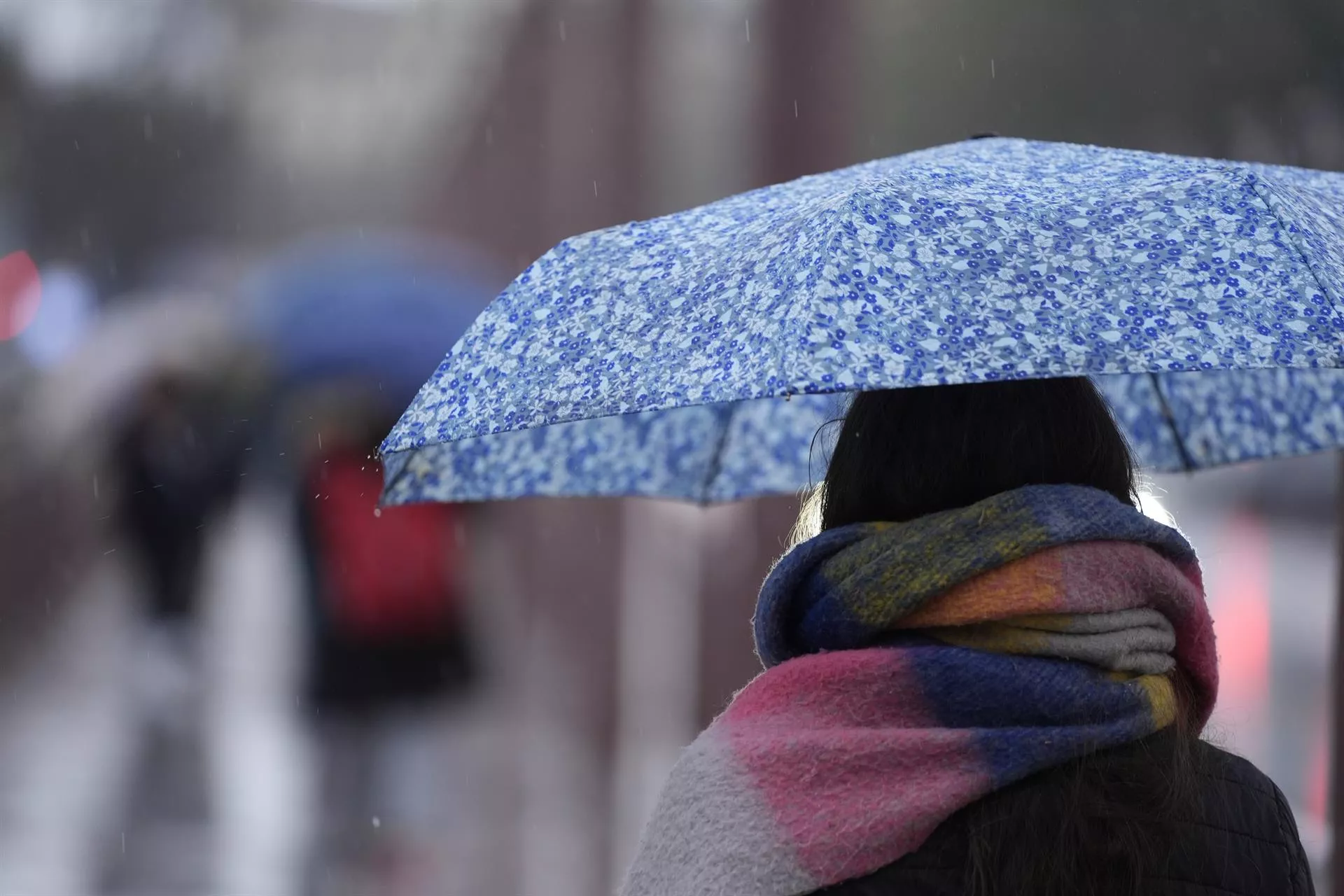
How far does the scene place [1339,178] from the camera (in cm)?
230

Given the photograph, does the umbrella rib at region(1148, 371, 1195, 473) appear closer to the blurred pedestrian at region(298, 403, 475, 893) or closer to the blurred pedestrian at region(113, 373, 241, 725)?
the blurred pedestrian at region(298, 403, 475, 893)

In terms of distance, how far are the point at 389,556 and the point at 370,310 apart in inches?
77.3

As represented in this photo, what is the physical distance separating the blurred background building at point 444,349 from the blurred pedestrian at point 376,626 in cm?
8

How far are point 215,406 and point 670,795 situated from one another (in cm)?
764

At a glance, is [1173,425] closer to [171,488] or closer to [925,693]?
[925,693]

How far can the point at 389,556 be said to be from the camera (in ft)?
22.7

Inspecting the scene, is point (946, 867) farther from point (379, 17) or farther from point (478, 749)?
point (379, 17)

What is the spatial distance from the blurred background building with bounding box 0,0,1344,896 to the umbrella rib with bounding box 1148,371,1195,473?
1.53 meters

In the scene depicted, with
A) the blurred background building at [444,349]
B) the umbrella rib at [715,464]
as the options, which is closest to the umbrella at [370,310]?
the blurred background building at [444,349]

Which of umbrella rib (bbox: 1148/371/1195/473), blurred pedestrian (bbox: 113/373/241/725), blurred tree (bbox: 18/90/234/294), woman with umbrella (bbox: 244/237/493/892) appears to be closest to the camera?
umbrella rib (bbox: 1148/371/1195/473)

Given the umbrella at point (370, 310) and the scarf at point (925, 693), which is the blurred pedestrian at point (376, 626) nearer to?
the umbrella at point (370, 310)

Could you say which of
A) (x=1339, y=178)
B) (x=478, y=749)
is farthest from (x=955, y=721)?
(x=478, y=749)

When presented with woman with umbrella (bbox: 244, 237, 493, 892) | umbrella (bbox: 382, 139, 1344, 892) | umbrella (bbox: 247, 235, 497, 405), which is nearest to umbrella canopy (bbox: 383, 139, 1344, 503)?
umbrella (bbox: 382, 139, 1344, 892)

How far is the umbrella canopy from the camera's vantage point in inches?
66.8
